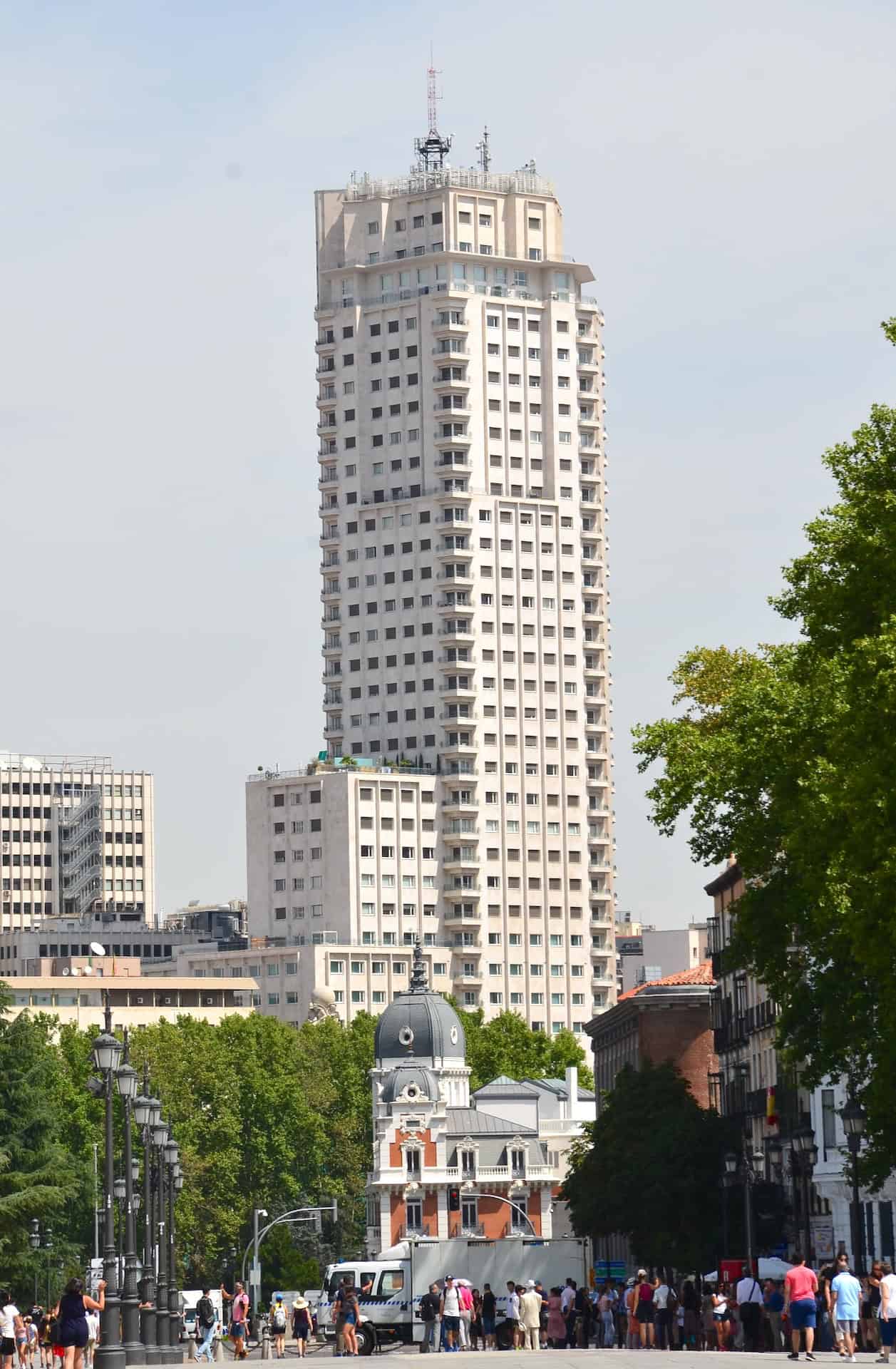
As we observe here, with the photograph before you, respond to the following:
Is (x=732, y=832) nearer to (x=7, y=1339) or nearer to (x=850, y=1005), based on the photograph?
(x=850, y=1005)

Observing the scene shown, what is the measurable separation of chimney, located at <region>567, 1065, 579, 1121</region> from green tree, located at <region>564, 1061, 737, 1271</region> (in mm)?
79830

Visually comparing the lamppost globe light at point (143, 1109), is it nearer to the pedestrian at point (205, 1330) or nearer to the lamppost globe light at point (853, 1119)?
the pedestrian at point (205, 1330)

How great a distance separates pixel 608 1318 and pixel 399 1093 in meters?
113

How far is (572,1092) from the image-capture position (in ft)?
625

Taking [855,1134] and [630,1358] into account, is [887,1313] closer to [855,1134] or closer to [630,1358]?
[630,1358]

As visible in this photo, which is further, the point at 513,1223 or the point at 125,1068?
the point at 513,1223

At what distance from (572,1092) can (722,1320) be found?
418 ft

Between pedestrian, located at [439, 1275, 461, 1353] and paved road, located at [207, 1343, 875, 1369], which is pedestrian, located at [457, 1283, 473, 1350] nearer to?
pedestrian, located at [439, 1275, 461, 1353]

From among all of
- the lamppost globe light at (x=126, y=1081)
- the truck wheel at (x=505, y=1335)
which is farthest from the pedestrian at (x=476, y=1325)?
the lamppost globe light at (x=126, y=1081)

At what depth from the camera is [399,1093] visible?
609 feet

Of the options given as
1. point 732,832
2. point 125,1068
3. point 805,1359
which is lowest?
point 805,1359

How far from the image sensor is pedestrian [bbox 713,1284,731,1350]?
209 feet

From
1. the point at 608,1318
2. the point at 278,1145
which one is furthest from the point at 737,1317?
the point at 278,1145

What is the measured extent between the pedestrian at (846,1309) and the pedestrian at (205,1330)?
29.2 metres
